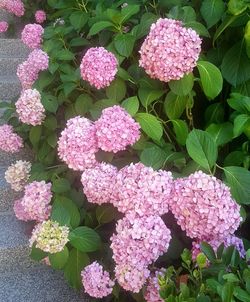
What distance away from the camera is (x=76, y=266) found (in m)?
1.48

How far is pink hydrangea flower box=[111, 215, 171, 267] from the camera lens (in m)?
1.18

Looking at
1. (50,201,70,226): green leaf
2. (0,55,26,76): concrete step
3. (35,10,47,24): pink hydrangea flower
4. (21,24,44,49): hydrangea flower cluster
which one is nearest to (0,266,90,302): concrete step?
(50,201,70,226): green leaf

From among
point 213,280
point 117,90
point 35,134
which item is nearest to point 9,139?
point 35,134

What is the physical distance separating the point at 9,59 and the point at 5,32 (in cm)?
60

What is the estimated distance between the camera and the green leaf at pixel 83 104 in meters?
1.68

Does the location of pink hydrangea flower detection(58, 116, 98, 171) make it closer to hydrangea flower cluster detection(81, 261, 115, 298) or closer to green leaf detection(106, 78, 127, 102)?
green leaf detection(106, 78, 127, 102)

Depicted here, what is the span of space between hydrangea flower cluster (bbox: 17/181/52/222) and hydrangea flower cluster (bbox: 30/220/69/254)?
7.8 inches

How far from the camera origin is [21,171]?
6.01 ft

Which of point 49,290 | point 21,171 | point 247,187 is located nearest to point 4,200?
point 21,171

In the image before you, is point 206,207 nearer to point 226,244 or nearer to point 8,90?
point 226,244

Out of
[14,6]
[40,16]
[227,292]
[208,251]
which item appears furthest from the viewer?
[14,6]

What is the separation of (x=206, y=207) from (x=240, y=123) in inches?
12.2

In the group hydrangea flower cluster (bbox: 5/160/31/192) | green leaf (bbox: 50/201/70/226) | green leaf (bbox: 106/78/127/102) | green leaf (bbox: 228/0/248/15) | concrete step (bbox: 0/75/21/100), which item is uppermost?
green leaf (bbox: 228/0/248/15)

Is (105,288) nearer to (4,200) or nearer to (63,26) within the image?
(4,200)
